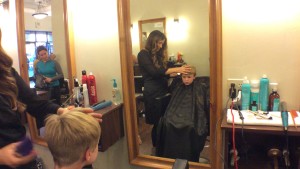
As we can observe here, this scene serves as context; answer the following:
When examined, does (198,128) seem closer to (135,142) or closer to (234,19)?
(135,142)

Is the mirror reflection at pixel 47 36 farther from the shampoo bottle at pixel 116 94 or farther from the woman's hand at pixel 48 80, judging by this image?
the shampoo bottle at pixel 116 94

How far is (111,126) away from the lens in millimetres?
1860

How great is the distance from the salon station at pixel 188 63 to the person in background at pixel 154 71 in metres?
0.04

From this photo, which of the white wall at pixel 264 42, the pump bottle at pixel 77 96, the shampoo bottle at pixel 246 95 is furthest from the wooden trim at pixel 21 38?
the shampoo bottle at pixel 246 95

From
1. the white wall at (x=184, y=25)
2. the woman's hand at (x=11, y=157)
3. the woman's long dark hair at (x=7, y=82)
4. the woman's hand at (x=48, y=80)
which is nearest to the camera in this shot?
the woman's hand at (x=11, y=157)

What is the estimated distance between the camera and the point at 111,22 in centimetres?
191

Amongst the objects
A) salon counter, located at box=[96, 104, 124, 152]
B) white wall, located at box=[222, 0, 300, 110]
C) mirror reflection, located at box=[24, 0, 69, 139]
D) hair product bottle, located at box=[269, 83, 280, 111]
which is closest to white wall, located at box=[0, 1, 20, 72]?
mirror reflection, located at box=[24, 0, 69, 139]

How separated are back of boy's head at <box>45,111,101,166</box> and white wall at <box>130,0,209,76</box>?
100 centimetres

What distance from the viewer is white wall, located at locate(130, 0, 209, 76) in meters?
1.67

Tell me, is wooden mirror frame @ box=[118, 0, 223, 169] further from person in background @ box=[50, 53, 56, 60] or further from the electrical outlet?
person in background @ box=[50, 53, 56, 60]

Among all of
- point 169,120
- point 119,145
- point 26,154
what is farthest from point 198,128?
point 26,154

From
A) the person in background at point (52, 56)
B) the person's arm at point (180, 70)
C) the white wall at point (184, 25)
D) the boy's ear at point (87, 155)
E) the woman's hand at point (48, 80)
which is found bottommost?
the boy's ear at point (87, 155)

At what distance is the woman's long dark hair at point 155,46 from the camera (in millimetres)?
1922

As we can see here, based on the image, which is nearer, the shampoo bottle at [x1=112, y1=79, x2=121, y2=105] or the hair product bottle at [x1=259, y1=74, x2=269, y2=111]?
the hair product bottle at [x1=259, y1=74, x2=269, y2=111]
